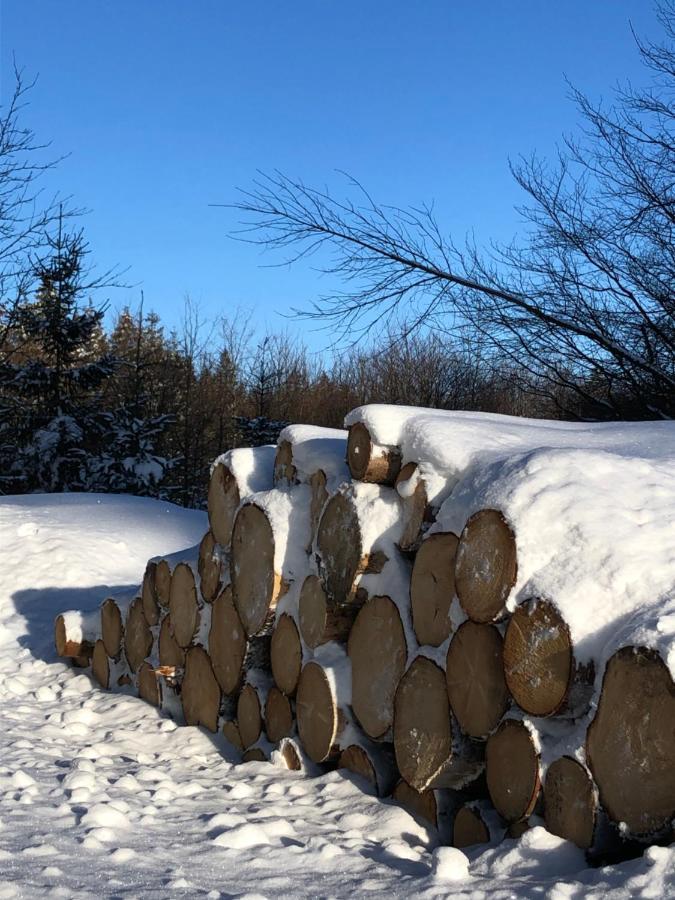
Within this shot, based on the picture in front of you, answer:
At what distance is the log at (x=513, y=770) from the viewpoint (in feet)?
6.82

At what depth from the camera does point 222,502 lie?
146 inches

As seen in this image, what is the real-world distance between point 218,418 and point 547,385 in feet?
44.7

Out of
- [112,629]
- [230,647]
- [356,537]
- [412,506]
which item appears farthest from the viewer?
[112,629]

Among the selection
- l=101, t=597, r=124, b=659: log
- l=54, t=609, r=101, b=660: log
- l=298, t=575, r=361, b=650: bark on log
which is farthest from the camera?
l=54, t=609, r=101, b=660: log

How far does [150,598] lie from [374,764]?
182 cm

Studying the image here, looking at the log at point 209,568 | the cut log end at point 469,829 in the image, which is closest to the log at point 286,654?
the log at point 209,568

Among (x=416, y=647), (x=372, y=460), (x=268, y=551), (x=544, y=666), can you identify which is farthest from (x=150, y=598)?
(x=544, y=666)

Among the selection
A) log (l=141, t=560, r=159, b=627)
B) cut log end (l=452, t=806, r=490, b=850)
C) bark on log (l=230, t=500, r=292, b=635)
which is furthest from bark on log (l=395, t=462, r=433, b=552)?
log (l=141, t=560, r=159, b=627)

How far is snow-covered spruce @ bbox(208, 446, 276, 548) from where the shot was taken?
3.63 metres

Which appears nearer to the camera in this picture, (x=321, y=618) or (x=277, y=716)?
(x=321, y=618)

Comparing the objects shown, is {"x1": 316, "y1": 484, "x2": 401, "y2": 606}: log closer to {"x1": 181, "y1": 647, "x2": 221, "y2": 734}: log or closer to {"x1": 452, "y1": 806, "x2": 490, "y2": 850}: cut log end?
{"x1": 452, "y1": 806, "x2": 490, "y2": 850}: cut log end

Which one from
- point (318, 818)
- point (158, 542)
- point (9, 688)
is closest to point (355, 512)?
point (318, 818)

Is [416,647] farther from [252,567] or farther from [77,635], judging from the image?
[77,635]

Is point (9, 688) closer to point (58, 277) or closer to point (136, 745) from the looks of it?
point (136, 745)
